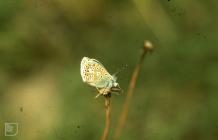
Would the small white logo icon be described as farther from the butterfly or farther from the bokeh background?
the butterfly

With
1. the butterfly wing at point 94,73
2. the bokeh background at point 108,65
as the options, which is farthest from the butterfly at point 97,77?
the bokeh background at point 108,65

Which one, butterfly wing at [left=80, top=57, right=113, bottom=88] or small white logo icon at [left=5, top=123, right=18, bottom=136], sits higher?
butterfly wing at [left=80, top=57, right=113, bottom=88]

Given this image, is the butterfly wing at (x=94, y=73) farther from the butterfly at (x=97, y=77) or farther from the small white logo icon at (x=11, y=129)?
the small white logo icon at (x=11, y=129)

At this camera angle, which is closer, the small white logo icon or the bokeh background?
the small white logo icon

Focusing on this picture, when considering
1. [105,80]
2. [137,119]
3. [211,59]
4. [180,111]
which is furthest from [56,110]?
[105,80]

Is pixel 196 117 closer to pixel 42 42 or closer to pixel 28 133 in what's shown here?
pixel 28 133

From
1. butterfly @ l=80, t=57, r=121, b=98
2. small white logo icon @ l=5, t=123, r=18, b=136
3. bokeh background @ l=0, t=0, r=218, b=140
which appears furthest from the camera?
bokeh background @ l=0, t=0, r=218, b=140

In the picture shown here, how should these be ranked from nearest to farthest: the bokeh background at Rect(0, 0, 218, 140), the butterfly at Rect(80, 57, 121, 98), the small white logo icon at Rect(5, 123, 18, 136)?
the butterfly at Rect(80, 57, 121, 98), the small white logo icon at Rect(5, 123, 18, 136), the bokeh background at Rect(0, 0, 218, 140)

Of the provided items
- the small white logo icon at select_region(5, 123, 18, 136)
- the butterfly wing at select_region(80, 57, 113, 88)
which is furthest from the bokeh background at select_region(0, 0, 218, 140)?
the butterfly wing at select_region(80, 57, 113, 88)
